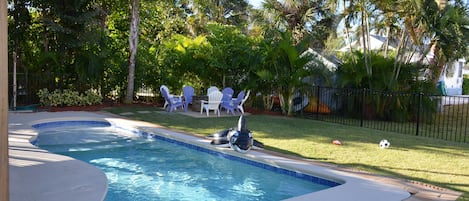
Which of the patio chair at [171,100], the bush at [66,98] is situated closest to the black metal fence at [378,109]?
the patio chair at [171,100]

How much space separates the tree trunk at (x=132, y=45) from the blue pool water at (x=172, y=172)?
18.0 ft

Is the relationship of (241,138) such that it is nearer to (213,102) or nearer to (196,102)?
(213,102)

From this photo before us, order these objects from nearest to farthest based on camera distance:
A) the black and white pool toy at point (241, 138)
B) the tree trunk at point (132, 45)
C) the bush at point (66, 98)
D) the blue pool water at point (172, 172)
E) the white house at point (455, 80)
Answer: the blue pool water at point (172, 172), the black and white pool toy at point (241, 138), the bush at point (66, 98), the tree trunk at point (132, 45), the white house at point (455, 80)

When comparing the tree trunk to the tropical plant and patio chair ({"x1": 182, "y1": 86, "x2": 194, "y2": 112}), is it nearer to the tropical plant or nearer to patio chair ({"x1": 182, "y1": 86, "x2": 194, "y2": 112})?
patio chair ({"x1": 182, "y1": 86, "x2": 194, "y2": 112})

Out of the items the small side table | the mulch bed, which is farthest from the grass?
the mulch bed

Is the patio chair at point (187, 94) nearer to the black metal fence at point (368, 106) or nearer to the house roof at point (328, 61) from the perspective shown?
the black metal fence at point (368, 106)

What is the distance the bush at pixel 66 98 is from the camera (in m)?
13.5

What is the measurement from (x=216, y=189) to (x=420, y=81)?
1063cm

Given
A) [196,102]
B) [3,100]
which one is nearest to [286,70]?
[196,102]

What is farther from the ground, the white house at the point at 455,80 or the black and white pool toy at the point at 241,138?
the white house at the point at 455,80

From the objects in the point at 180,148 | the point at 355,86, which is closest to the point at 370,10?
the point at 355,86

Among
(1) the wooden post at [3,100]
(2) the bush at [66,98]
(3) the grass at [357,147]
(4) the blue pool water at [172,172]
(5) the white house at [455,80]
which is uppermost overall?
(5) the white house at [455,80]

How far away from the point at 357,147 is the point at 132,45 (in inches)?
380

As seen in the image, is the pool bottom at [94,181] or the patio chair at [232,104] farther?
the patio chair at [232,104]
